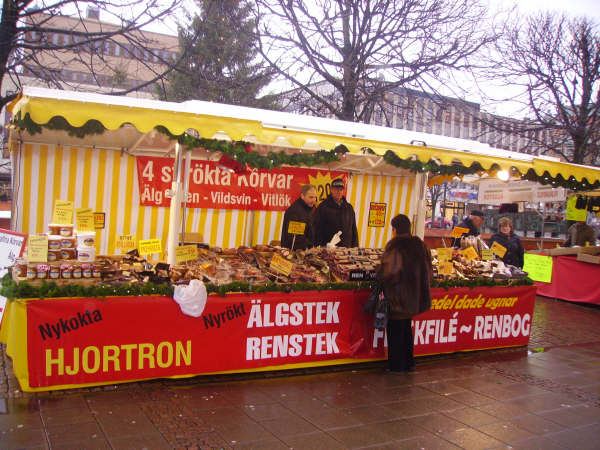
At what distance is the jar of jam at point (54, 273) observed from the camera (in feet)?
14.9

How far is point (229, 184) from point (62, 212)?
154 inches

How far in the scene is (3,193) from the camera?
2977 centimetres

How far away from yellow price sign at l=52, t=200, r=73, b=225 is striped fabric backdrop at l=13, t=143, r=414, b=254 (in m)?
1.66

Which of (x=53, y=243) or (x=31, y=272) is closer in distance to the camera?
(x=31, y=272)

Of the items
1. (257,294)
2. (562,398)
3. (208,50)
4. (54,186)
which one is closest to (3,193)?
(208,50)

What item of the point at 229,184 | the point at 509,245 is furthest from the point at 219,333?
the point at 509,245

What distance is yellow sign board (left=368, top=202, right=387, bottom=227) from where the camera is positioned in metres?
9.97

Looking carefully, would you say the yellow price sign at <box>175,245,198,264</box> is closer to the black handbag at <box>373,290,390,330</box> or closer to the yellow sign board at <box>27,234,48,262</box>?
the yellow sign board at <box>27,234,48,262</box>

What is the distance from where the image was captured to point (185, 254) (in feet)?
17.8

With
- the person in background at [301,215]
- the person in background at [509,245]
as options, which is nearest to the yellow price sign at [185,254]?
the person in background at [301,215]

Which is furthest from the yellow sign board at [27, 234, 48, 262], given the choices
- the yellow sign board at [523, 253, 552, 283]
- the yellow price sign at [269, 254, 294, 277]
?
the yellow sign board at [523, 253, 552, 283]

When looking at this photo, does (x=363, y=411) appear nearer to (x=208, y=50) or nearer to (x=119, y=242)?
(x=119, y=242)

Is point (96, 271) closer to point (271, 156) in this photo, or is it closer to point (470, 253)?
point (271, 156)

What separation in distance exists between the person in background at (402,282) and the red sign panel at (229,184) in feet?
10.7
